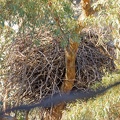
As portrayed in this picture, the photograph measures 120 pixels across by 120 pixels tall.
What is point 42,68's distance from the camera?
508 centimetres

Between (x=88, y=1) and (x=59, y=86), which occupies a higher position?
(x=88, y=1)

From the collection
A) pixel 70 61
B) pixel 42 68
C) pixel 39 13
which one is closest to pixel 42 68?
pixel 42 68

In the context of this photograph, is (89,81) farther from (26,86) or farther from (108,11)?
(108,11)

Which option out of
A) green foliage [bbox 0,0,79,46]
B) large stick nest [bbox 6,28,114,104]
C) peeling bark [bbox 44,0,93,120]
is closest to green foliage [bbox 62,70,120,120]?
peeling bark [bbox 44,0,93,120]

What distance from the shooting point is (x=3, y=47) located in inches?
222

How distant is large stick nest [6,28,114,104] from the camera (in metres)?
5.04

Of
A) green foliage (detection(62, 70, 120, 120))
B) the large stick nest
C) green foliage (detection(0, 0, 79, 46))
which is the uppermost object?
green foliage (detection(0, 0, 79, 46))

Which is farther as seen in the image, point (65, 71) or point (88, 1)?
point (65, 71)

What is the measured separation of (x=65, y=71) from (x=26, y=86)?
65cm

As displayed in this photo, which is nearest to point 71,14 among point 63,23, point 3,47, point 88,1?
point 63,23

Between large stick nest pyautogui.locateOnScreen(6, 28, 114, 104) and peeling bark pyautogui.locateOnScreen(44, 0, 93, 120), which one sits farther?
large stick nest pyautogui.locateOnScreen(6, 28, 114, 104)

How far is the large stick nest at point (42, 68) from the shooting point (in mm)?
5043

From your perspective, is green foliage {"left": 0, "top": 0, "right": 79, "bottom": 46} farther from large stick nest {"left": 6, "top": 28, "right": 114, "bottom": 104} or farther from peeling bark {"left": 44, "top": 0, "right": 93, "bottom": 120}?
large stick nest {"left": 6, "top": 28, "right": 114, "bottom": 104}

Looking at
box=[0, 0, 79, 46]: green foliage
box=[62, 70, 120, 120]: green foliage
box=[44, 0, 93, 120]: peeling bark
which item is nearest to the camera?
box=[62, 70, 120, 120]: green foliage
